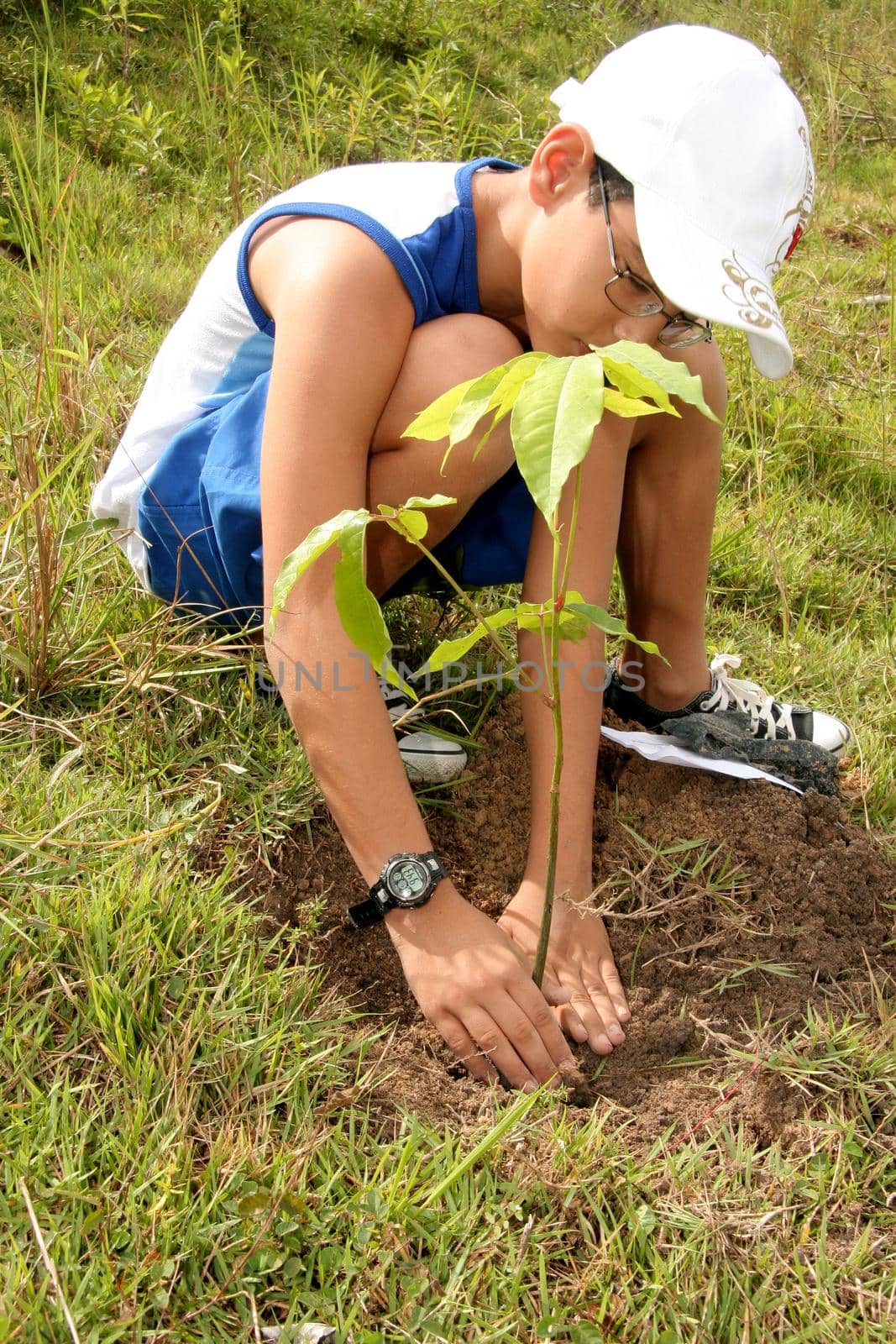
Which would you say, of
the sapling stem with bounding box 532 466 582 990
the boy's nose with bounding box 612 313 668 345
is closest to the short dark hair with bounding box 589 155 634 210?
the boy's nose with bounding box 612 313 668 345

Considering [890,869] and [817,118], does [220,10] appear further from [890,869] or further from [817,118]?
[890,869]

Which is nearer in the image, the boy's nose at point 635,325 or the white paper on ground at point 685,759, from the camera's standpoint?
the boy's nose at point 635,325

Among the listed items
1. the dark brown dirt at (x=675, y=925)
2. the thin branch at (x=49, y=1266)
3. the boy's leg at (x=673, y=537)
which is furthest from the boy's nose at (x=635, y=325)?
the thin branch at (x=49, y=1266)

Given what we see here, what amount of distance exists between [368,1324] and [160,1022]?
1.35 feet

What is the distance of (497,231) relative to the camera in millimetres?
1702

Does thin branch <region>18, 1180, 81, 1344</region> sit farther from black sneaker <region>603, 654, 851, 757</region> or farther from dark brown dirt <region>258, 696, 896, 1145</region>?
black sneaker <region>603, 654, 851, 757</region>

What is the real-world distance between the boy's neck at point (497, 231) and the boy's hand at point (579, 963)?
2.95 ft

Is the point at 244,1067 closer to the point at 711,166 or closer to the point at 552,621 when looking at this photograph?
the point at 552,621

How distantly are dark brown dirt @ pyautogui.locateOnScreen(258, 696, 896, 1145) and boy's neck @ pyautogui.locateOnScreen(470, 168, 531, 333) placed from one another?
2.32 ft

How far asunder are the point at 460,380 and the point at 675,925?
0.84m

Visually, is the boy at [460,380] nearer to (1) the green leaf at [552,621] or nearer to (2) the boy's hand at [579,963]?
(2) the boy's hand at [579,963]

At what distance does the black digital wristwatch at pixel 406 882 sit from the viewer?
144 centimetres

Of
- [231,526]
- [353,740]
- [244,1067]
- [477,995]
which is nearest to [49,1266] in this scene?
[244,1067]

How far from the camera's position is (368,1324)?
3.71 feet
